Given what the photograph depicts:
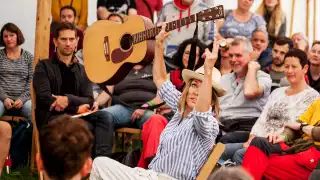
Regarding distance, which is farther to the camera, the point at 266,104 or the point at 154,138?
the point at 266,104

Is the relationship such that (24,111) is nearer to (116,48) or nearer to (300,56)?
(116,48)

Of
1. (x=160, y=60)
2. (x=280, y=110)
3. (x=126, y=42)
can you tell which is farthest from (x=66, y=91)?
(x=280, y=110)

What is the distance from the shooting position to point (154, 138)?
567 centimetres

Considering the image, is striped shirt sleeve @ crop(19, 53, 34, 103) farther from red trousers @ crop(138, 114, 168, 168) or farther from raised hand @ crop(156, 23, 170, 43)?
raised hand @ crop(156, 23, 170, 43)

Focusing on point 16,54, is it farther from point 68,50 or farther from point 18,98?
point 68,50

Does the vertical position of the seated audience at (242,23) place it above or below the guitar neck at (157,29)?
above

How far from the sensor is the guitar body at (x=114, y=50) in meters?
6.16

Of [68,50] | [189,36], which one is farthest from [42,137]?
[189,36]

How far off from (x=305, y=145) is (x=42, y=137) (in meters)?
2.70

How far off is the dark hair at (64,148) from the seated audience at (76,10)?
5.43 m

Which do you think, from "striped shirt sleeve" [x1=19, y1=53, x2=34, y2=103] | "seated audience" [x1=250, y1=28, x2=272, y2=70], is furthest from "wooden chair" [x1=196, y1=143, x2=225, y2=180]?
"striped shirt sleeve" [x1=19, y1=53, x2=34, y2=103]

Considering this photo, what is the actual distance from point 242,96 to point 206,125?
5.76ft

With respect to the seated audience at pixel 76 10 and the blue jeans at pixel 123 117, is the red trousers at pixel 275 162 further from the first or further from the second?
the seated audience at pixel 76 10

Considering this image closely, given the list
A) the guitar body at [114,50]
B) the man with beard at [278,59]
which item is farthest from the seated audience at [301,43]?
the guitar body at [114,50]
